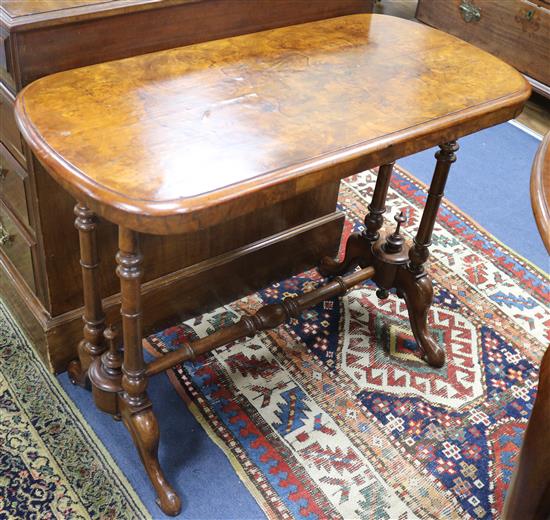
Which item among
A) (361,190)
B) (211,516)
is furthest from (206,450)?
(361,190)

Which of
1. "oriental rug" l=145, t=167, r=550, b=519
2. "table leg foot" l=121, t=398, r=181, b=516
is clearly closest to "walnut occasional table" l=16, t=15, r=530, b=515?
"table leg foot" l=121, t=398, r=181, b=516

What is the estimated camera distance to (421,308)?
2076 millimetres

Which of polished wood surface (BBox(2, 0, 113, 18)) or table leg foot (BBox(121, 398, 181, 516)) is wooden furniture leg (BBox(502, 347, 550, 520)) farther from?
polished wood surface (BBox(2, 0, 113, 18))

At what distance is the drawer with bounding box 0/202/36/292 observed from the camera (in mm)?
1852

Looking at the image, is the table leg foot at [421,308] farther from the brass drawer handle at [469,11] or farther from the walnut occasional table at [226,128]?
the brass drawer handle at [469,11]

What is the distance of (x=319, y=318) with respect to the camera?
7.35ft

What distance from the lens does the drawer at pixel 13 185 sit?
1733 millimetres

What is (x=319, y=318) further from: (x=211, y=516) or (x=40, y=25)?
(x=40, y=25)

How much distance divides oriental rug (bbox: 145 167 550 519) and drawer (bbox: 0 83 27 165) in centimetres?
66

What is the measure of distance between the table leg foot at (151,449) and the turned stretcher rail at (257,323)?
0.31ft

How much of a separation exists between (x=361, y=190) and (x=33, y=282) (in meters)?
1.35

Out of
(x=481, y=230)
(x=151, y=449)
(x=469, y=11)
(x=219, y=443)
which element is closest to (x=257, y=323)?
(x=219, y=443)

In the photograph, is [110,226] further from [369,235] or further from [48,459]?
[369,235]

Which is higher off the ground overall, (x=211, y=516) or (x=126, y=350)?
(x=126, y=350)
